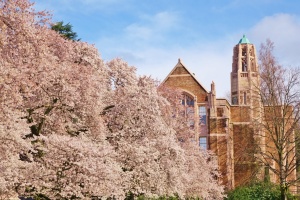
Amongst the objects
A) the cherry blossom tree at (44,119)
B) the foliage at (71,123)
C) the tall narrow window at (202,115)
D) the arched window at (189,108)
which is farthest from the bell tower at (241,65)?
the cherry blossom tree at (44,119)

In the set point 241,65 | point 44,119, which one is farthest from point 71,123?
point 241,65

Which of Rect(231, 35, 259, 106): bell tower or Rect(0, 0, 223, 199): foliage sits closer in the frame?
Rect(0, 0, 223, 199): foliage

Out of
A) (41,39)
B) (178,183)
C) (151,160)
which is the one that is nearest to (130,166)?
(151,160)

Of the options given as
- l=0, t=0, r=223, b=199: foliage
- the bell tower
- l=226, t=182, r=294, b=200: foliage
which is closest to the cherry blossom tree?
l=0, t=0, r=223, b=199: foliage

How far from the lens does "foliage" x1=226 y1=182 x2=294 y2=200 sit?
141 feet

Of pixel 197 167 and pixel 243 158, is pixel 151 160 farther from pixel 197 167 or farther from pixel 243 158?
pixel 243 158

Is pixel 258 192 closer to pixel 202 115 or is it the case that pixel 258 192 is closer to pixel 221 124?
pixel 221 124

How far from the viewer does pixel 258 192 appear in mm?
43812

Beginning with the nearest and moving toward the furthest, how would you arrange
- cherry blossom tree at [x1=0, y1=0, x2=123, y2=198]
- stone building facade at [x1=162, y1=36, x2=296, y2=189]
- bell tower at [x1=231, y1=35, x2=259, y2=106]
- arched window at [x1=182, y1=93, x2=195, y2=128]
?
cherry blossom tree at [x1=0, y1=0, x2=123, y2=198] → arched window at [x1=182, y1=93, x2=195, y2=128] → stone building facade at [x1=162, y1=36, x2=296, y2=189] → bell tower at [x1=231, y1=35, x2=259, y2=106]

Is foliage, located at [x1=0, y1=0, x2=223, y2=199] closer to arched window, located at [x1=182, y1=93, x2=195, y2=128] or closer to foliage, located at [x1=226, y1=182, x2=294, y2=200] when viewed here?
foliage, located at [x1=226, y1=182, x2=294, y2=200]

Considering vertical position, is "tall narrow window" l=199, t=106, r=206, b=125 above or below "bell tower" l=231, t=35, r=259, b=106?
below

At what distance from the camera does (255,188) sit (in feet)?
145

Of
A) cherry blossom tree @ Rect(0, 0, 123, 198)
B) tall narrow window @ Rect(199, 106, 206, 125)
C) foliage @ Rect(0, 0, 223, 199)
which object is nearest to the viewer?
cherry blossom tree @ Rect(0, 0, 123, 198)

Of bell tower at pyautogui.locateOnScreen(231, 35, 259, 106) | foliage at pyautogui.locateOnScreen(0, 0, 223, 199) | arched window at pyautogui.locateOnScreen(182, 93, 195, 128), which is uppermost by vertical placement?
bell tower at pyautogui.locateOnScreen(231, 35, 259, 106)
